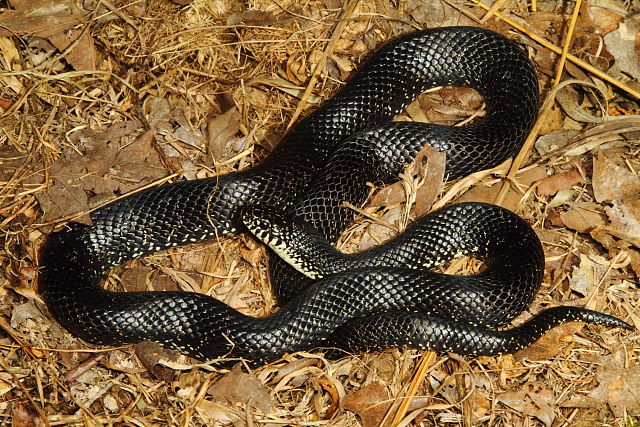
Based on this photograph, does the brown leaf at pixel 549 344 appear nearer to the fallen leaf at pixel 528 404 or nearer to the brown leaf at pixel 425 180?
the fallen leaf at pixel 528 404

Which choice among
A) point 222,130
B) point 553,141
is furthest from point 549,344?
point 222,130

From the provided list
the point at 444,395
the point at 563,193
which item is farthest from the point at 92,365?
the point at 563,193

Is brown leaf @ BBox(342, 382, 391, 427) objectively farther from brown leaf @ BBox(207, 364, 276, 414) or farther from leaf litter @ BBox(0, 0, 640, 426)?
brown leaf @ BBox(207, 364, 276, 414)

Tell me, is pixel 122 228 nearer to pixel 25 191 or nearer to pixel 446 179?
pixel 25 191

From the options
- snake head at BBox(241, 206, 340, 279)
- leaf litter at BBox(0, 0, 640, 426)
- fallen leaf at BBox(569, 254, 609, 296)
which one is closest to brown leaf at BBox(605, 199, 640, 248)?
leaf litter at BBox(0, 0, 640, 426)

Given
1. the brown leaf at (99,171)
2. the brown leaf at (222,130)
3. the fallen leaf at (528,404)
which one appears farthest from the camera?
the brown leaf at (222,130)

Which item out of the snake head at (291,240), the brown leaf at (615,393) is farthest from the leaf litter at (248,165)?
the snake head at (291,240)
